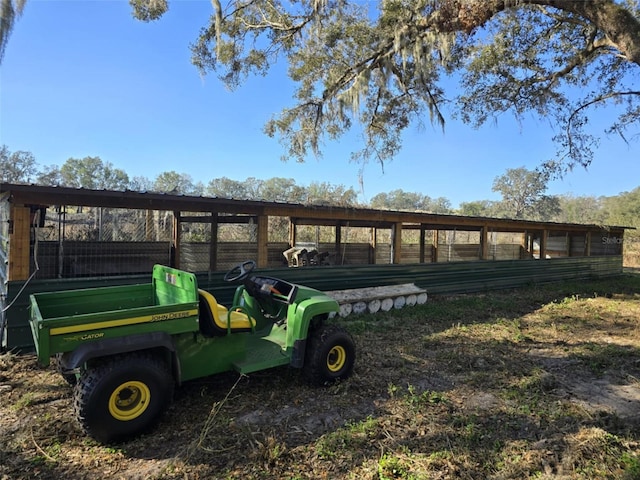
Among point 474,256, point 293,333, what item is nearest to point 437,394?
point 293,333

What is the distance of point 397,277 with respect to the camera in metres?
9.19

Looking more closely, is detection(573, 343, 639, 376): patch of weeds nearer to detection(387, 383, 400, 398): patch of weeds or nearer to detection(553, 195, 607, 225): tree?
detection(387, 383, 400, 398): patch of weeds

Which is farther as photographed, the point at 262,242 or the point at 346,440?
the point at 262,242

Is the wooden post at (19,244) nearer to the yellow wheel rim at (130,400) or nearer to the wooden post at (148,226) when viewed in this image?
the yellow wheel rim at (130,400)

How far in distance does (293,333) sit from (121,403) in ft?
4.95

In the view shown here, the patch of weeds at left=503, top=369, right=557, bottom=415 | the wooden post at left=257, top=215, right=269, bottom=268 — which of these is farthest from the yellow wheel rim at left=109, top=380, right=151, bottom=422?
the wooden post at left=257, top=215, right=269, bottom=268

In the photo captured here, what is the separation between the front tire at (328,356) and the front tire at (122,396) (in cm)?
132

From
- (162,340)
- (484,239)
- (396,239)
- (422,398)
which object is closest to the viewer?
(162,340)

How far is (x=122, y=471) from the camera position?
2547 millimetres

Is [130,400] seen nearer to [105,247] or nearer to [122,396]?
[122,396]

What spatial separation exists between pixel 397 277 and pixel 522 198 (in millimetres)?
58992

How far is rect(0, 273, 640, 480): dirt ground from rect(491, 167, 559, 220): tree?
196 feet

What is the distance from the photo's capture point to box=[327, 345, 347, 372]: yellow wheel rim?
398 centimetres

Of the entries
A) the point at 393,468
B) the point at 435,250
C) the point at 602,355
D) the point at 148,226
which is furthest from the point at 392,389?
the point at 435,250
